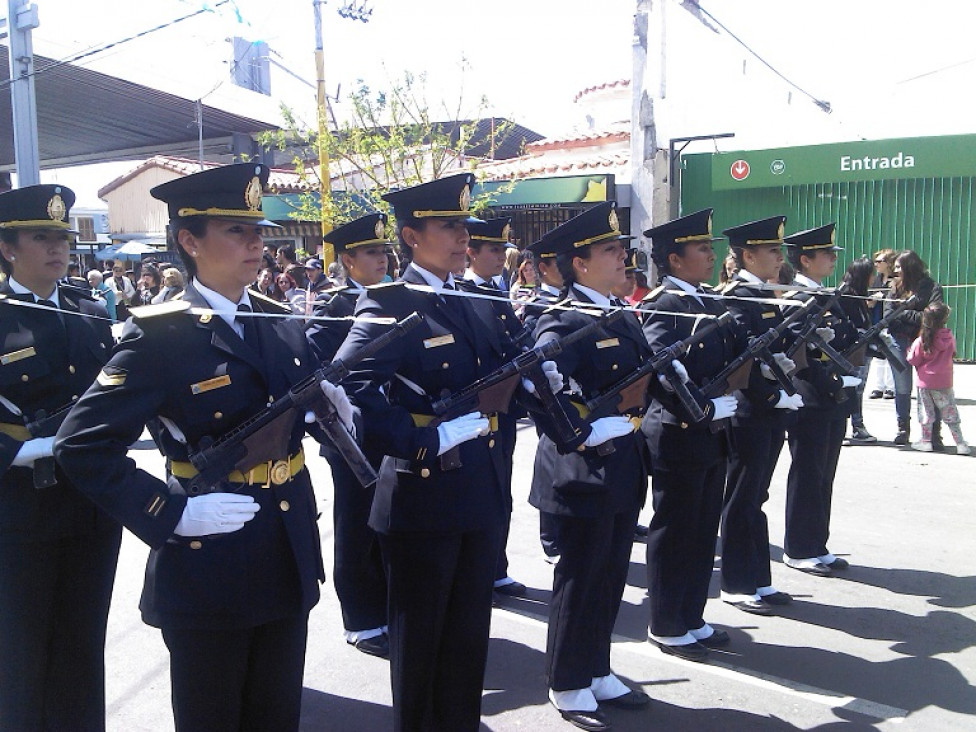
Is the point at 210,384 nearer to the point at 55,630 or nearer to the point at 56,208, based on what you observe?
the point at 55,630

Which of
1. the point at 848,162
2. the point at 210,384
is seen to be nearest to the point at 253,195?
the point at 210,384

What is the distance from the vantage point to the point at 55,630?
3090 millimetres

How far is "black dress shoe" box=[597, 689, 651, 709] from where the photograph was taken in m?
3.85

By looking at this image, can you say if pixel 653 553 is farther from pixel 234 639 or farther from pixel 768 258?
pixel 234 639

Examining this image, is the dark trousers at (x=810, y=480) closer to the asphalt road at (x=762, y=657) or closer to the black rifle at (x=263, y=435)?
the asphalt road at (x=762, y=657)

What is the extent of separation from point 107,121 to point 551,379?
19.2 meters

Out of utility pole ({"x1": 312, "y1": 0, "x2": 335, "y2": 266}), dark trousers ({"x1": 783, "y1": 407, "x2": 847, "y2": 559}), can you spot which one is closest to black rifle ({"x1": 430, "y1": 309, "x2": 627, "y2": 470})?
dark trousers ({"x1": 783, "y1": 407, "x2": 847, "y2": 559})

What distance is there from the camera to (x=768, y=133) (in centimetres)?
1477

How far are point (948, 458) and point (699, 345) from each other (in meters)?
5.25

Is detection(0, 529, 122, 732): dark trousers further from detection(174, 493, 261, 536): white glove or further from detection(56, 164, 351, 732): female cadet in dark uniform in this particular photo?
detection(174, 493, 261, 536): white glove

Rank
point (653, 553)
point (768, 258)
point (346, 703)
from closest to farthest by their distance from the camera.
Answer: point (346, 703)
point (653, 553)
point (768, 258)

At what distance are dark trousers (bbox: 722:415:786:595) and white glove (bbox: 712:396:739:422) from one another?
631 mm

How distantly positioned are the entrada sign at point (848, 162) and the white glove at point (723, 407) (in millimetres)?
10173

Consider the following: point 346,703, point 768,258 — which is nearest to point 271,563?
point 346,703
